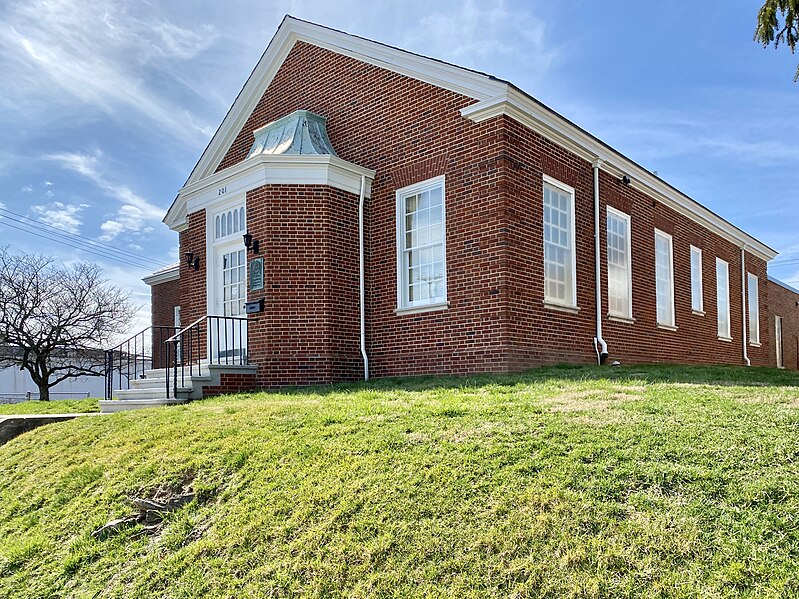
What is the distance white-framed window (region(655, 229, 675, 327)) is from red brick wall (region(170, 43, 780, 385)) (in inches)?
56.9

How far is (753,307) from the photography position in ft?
71.6

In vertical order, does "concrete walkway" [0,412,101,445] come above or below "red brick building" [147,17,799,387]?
below

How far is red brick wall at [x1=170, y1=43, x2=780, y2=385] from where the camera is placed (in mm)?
10852

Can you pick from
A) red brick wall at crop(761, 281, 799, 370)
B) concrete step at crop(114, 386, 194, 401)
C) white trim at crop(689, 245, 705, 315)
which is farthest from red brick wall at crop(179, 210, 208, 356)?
red brick wall at crop(761, 281, 799, 370)

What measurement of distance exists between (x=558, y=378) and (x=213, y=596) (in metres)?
5.61

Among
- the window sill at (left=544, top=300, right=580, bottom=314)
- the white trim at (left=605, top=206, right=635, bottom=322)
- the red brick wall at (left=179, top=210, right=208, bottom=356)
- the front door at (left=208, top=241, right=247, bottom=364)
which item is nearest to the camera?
the window sill at (left=544, top=300, right=580, bottom=314)

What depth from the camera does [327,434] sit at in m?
6.66

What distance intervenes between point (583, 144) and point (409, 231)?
3.56 m

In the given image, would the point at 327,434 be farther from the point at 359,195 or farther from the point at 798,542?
the point at 359,195

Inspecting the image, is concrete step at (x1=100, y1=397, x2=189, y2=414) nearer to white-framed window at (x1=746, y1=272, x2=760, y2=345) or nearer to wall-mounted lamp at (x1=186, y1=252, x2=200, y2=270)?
wall-mounted lamp at (x1=186, y1=252, x2=200, y2=270)

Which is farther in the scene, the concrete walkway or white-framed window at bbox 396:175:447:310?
white-framed window at bbox 396:175:447:310

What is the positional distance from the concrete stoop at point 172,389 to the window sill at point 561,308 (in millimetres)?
4923

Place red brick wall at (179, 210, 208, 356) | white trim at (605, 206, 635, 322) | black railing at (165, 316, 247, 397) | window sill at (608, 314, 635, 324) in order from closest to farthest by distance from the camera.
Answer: black railing at (165, 316, 247, 397) → window sill at (608, 314, 635, 324) → white trim at (605, 206, 635, 322) → red brick wall at (179, 210, 208, 356)

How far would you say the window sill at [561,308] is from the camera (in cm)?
1150
